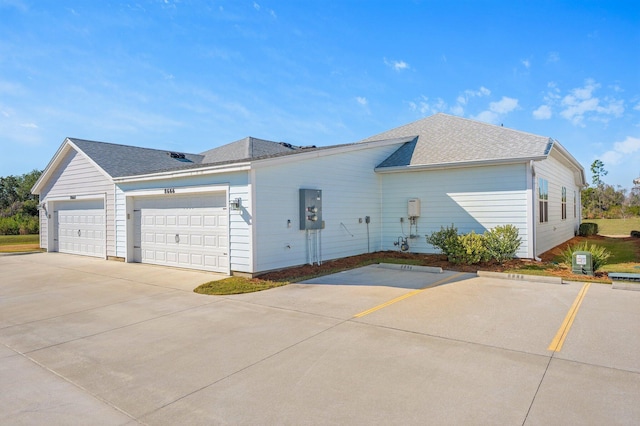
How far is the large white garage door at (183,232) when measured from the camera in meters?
9.95

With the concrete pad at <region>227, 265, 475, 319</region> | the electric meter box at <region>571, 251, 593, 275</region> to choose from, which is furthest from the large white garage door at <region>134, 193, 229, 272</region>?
the electric meter box at <region>571, 251, 593, 275</region>

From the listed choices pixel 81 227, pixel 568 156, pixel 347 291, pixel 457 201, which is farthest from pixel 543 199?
pixel 81 227

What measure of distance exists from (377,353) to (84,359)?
12.0ft

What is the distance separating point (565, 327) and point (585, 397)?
2335 mm

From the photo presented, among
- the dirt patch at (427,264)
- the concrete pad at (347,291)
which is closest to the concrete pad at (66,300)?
the concrete pad at (347,291)

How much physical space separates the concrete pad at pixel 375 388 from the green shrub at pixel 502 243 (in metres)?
6.65

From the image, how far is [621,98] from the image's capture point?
20.3 meters

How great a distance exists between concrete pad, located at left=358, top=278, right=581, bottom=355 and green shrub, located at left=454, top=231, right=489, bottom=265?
7.24 ft

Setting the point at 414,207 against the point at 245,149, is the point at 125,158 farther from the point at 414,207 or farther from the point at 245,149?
the point at 414,207

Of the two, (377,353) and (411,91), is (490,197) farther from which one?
(377,353)

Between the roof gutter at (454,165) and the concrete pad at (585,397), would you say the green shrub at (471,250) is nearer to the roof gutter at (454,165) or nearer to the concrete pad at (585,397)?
the roof gutter at (454,165)

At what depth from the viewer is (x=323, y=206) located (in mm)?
11297

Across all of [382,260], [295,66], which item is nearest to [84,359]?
[382,260]

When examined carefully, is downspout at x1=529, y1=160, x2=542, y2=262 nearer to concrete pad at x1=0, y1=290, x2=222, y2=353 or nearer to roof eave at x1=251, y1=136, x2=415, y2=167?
roof eave at x1=251, y1=136, x2=415, y2=167
